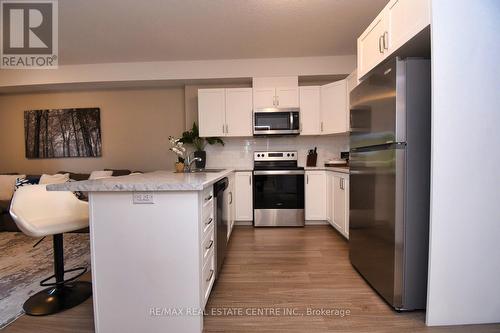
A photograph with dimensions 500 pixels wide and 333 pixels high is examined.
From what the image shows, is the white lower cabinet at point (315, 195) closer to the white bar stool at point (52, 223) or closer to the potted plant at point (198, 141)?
the potted plant at point (198, 141)

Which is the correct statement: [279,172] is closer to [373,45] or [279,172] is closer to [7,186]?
[373,45]

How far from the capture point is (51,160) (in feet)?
14.7

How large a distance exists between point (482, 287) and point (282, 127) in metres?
2.77

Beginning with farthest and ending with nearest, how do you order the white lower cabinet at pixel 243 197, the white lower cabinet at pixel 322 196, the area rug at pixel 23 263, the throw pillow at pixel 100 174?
the throw pillow at pixel 100 174 < the white lower cabinet at pixel 243 197 < the white lower cabinet at pixel 322 196 < the area rug at pixel 23 263

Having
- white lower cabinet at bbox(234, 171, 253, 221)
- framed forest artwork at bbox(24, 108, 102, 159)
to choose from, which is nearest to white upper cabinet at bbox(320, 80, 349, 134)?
white lower cabinet at bbox(234, 171, 253, 221)

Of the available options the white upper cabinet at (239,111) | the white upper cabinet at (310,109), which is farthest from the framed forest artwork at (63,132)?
the white upper cabinet at (310,109)

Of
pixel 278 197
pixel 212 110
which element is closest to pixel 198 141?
pixel 212 110

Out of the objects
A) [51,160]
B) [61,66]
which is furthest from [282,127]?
[51,160]

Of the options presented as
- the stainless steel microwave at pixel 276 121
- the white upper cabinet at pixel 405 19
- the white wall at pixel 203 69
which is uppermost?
the white wall at pixel 203 69

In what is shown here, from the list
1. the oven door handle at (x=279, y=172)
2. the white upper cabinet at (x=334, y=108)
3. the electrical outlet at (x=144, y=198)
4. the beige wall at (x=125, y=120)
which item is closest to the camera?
the electrical outlet at (x=144, y=198)

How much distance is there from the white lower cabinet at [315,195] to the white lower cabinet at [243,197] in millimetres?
851

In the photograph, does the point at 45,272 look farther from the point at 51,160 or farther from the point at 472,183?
the point at 472,183

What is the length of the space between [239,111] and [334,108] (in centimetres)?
144

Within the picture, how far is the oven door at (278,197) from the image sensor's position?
3562 millimetres
